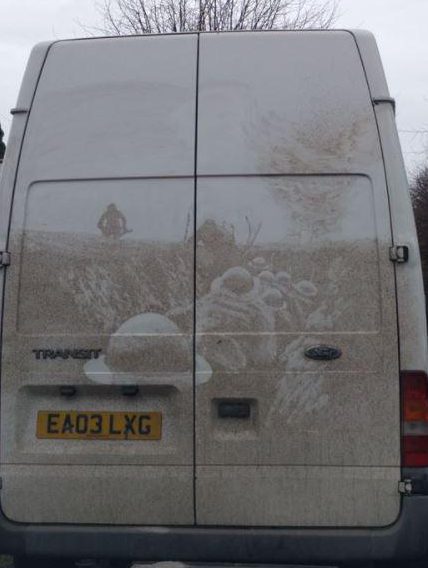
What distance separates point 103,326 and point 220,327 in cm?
53

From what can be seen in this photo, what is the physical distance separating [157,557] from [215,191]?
65.2 inches

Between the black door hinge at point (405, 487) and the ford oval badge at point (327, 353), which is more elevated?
the ford oval badge at point (327, 353)

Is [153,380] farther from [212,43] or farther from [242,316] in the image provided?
[212,43]

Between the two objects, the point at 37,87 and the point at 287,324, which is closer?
the point at 287,324

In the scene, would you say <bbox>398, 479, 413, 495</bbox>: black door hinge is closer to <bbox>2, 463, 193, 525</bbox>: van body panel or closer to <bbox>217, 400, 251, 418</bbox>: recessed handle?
<bbox>217, 400, 251, 418</bbox>: recessed handle

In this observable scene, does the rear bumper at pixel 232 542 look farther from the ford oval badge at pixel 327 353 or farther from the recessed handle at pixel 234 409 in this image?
the ford oval badge at pixel 327 353

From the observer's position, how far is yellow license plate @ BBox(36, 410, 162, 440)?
4926 mm

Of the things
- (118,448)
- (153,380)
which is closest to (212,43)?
(153,380)

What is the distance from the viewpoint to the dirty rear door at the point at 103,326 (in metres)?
4.91

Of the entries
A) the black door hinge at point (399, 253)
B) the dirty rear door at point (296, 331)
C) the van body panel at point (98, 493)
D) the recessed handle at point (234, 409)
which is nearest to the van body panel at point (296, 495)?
the dirty rear door at point (296, 331)

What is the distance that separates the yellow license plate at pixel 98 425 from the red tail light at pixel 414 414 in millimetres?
1085

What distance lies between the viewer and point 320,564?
487 cm

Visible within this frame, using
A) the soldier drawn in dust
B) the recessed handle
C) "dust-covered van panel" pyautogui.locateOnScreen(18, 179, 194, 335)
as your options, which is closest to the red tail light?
the recessed handle

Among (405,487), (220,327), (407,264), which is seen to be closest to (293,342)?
(220,327)
